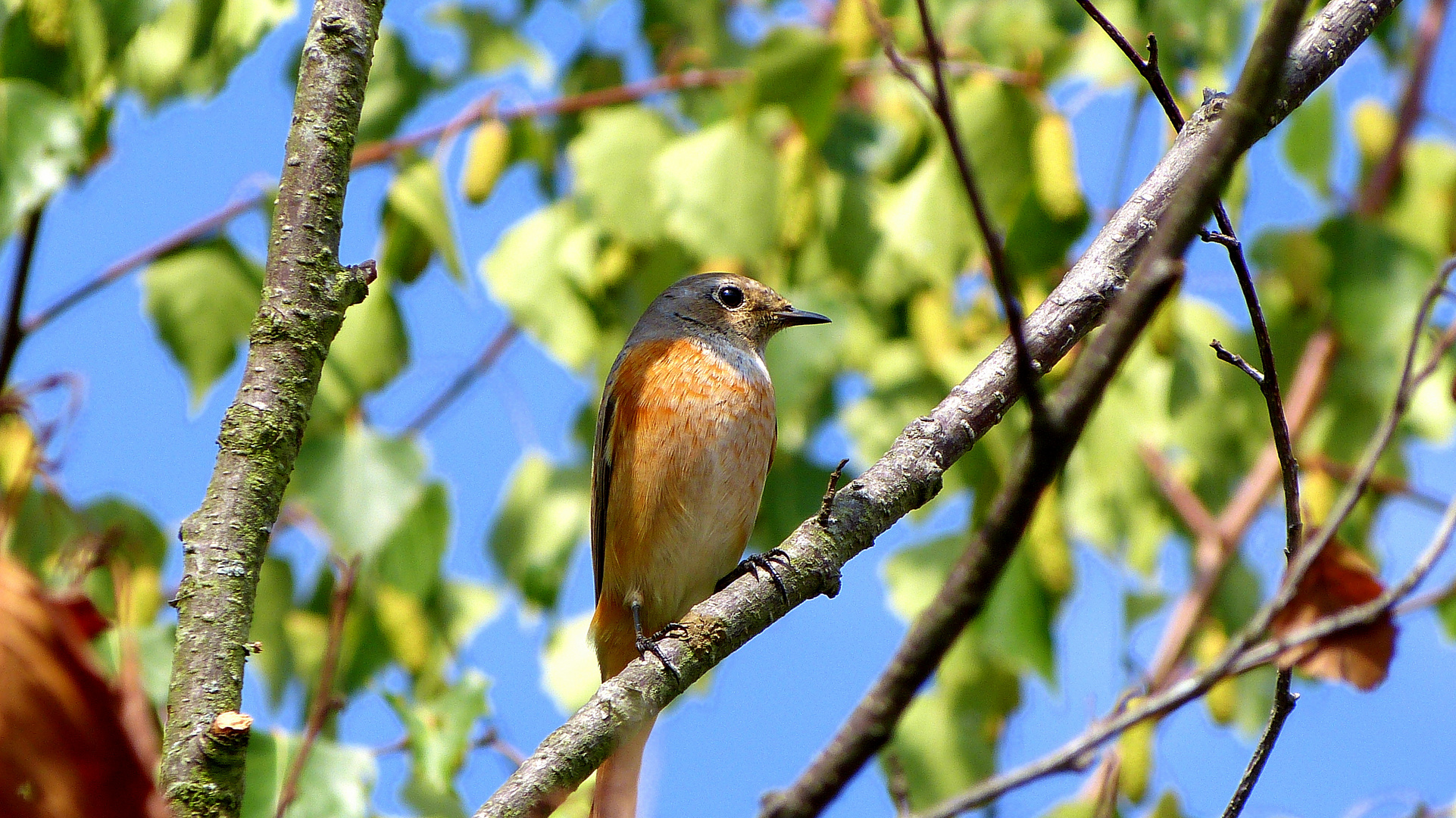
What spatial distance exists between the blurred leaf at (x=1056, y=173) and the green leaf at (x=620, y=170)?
5.22ft

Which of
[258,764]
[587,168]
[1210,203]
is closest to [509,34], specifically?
[587,168]

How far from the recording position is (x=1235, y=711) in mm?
5992

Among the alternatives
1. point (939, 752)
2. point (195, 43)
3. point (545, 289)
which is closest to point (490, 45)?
point (545, 289)

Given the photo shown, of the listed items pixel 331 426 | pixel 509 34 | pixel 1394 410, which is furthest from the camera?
pixel 509 34

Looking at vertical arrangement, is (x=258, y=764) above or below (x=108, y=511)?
below

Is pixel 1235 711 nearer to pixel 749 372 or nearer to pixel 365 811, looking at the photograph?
pixel 749 372

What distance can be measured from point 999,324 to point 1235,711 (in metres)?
2.19

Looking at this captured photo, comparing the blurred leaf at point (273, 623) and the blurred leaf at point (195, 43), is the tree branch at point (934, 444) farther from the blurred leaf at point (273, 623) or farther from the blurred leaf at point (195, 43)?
the blurred leaf at point (273, 623)

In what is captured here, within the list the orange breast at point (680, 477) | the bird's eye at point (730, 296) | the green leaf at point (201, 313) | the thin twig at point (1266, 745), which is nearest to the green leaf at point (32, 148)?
the green leaf at point (201, 313)

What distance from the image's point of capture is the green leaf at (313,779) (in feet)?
10.6

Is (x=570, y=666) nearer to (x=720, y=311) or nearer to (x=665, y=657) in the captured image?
(x=720, y=311)

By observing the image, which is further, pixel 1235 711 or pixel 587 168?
pixel 1235 711

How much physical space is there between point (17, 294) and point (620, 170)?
2340mm

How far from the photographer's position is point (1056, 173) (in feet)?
16.0
